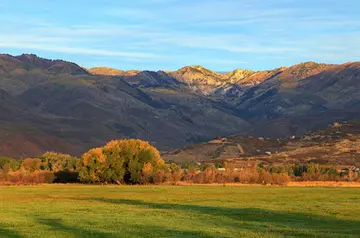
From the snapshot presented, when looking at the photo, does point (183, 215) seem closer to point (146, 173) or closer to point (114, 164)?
point (146, 173)

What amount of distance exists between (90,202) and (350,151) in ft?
331

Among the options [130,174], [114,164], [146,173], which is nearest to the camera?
[146,173]

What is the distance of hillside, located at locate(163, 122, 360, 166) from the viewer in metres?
133

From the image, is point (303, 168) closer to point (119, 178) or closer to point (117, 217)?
point (119, 178)

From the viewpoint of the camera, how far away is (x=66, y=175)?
77.8 m

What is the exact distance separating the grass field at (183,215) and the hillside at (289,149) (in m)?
79.3

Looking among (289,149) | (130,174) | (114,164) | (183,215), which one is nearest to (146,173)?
(130,174)

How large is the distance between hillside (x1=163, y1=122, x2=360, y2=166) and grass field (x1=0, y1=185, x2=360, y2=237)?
79345 millimetres

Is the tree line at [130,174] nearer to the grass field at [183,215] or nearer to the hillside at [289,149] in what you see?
the grass field at [183,215]

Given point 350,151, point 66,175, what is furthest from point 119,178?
point 350,151

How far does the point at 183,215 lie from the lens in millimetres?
36125

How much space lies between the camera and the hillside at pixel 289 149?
436 feet

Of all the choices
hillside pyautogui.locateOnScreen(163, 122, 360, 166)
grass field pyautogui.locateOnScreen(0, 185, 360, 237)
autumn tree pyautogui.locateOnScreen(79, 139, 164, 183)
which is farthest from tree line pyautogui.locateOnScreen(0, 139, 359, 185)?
hillside pyautogui.locateOnScreen(163, 122, 360, 166)

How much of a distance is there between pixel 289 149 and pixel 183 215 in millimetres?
121650
